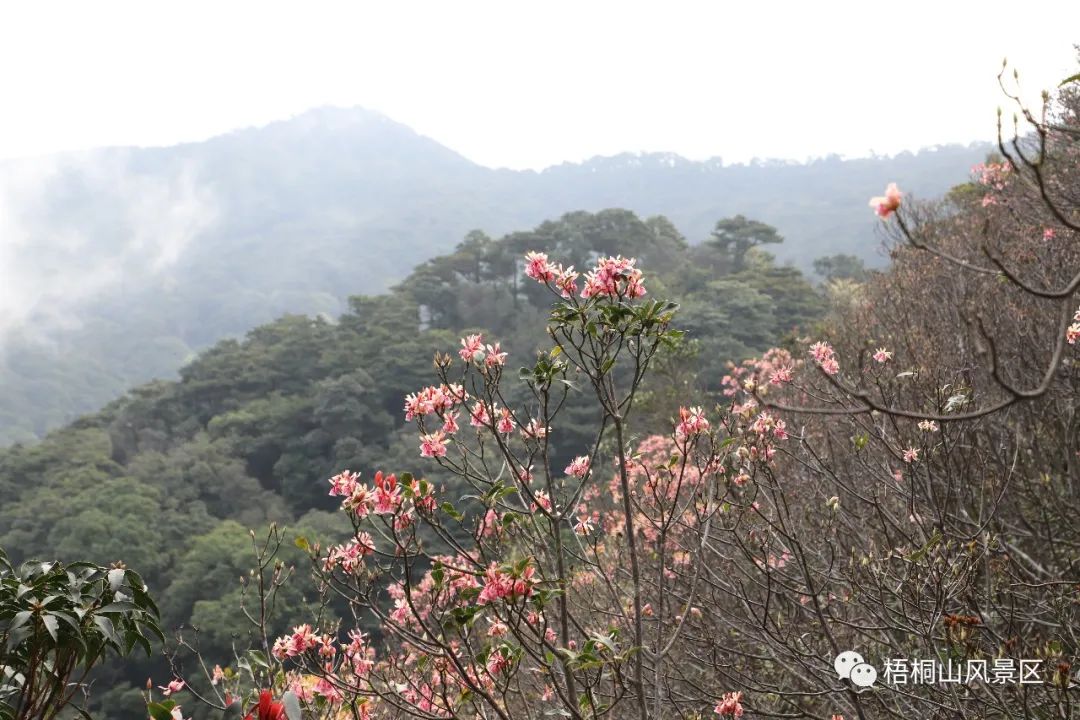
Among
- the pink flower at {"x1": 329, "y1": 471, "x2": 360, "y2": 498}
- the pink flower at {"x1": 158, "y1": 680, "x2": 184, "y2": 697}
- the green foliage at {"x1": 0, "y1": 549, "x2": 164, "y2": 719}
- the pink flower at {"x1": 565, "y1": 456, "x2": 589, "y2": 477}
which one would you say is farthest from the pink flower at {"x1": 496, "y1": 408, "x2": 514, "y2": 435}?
the pink flower at {"x1": 158, "y1": 680, "x2": 184, "y2": 697}

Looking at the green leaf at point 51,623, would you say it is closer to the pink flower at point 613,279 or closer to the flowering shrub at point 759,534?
the flowering shrub at point 759,534

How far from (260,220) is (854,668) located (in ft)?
437

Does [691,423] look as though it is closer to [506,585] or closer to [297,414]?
[506,585]

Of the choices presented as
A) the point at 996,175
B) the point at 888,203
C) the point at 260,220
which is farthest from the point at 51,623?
the point at 260,220

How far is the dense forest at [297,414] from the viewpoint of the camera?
1702 centimetres

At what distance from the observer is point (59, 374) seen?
67.1 metres

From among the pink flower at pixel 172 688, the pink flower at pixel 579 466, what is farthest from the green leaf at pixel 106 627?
the pink flower at pixel 579 466

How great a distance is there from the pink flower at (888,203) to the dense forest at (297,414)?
1114 centimetres

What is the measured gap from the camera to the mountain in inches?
2968

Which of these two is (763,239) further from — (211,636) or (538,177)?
(538,177)

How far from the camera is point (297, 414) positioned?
85.4ft

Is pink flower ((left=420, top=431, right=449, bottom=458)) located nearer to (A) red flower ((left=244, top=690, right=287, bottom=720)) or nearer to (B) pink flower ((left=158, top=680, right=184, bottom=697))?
(A) red flower ((left=244, top=690, right=287, bottom=720))

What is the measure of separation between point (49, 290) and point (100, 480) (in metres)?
84.9

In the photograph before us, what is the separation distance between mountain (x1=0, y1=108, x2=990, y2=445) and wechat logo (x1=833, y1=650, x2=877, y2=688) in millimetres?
64377
